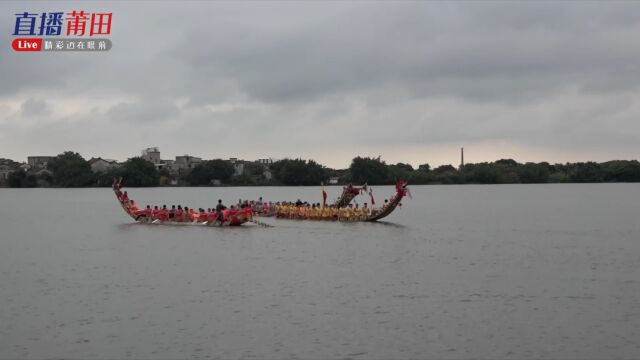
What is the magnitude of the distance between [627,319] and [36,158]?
7647 inches

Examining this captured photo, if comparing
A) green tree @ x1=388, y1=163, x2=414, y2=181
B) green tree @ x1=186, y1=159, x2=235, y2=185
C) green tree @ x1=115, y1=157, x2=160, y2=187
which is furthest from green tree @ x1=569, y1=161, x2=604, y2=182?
green tree @ x1=115, y1=157, x2=160, y2=187

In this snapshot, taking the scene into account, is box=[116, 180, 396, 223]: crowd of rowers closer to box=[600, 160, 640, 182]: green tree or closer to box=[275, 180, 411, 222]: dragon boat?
box=[275, 180, 411, 222]: dragon boat

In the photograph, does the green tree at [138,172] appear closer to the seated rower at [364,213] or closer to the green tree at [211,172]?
the green tree at [211,172]

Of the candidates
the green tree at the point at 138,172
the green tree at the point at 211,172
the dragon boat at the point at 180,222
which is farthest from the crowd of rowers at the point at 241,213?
the green tree at the point at 211,172

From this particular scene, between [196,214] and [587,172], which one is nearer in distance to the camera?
[196,214]

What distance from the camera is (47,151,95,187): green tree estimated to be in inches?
5856

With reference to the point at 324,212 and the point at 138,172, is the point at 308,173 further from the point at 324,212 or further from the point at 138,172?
the point at 324,212

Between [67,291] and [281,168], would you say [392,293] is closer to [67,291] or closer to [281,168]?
[67,291]

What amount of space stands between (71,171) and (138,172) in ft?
55.1

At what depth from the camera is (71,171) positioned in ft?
488

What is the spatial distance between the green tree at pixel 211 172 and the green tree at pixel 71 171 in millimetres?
19760

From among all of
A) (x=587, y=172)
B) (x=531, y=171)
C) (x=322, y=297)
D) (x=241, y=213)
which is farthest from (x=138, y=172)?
(x=322, y=297)

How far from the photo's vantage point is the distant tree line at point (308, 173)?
13988cm

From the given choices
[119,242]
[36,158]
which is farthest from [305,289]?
[36,158]
